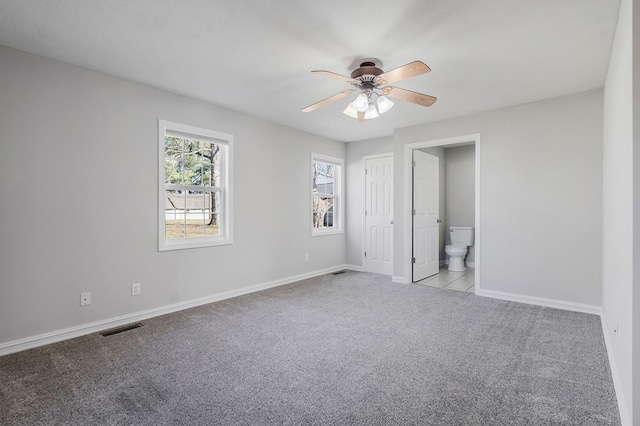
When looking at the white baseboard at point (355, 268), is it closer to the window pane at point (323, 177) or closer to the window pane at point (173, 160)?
the window pane at point (323, 177)

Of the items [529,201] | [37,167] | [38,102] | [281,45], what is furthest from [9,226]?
[529,201]

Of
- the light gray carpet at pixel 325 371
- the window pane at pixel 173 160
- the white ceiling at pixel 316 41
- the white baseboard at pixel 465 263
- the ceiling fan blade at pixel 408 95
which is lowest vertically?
the light gray carpet at pixel 325 371

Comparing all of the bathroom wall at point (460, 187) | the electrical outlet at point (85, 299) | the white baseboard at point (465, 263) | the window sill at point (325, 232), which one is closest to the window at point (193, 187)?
the electrical outlet at point (85, 299)

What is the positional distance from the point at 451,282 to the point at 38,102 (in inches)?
211

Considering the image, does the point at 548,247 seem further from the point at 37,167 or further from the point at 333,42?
the point at 37,167

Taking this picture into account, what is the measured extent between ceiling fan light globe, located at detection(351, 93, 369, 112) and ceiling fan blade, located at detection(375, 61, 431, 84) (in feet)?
0.56

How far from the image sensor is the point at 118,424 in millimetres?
1711

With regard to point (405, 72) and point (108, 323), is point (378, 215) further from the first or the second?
point (108, 323)

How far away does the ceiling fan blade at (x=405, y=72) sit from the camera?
2.21 meters

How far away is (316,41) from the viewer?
8.10ft

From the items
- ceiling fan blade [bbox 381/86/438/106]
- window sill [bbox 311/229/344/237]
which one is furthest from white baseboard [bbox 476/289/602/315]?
ceiling fan blade [bbox 381/86/438/106]

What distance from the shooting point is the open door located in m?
5.08

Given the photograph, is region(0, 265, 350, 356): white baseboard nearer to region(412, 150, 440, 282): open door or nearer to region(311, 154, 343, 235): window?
region(311, 154, 343, 235): window

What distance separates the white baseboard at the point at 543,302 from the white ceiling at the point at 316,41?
7.72 ft
